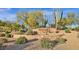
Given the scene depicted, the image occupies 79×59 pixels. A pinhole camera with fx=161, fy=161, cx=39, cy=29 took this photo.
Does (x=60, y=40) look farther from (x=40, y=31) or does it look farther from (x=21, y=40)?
(x=21, y=40)

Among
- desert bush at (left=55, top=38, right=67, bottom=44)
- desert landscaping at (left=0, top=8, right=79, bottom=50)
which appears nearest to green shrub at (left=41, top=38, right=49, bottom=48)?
desert landscaping at (left=0, top=8, right=79, bottom=50)

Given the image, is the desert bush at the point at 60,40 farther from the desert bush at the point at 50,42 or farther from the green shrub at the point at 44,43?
the green shrub at the point at 44,43

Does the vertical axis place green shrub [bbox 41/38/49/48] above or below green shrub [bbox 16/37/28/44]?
below

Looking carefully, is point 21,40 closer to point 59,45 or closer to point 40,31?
point 40,31

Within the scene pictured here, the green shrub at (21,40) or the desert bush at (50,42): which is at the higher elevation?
the green shrub at (21,40)

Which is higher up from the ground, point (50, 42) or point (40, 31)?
point (40, 31)

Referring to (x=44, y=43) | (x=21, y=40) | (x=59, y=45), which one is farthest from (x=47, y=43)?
(x=21, y=40)

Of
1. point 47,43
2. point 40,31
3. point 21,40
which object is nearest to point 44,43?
point 47,43

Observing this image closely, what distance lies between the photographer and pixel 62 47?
1.97 m

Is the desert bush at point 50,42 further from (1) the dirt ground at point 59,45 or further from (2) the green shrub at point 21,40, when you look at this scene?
(2) the green shrub at point 21,40

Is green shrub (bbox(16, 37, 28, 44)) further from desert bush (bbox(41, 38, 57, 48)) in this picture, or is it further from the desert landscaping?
desert bush (bbox(41, 38, 57, 48))

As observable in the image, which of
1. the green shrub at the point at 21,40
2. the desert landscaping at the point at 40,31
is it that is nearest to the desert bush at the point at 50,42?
the desert landscaping at the point at 40,31
